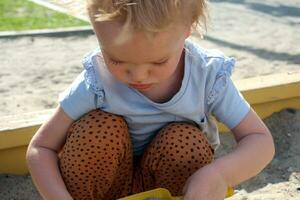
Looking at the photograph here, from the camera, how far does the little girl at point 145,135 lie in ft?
4.71

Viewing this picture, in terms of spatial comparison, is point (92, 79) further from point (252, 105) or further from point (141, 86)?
point (252, 105)

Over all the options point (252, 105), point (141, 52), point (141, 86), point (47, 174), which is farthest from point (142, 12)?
point (252, 105)

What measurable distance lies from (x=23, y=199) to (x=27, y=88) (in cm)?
101

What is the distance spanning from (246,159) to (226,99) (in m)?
0.17

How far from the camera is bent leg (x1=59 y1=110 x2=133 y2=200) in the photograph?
1.44 m

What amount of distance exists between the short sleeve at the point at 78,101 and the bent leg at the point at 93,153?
0.8 inches

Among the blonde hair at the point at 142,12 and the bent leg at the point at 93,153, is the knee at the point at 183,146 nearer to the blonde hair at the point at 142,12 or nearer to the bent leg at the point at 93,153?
the bent leg at the point at 93,153

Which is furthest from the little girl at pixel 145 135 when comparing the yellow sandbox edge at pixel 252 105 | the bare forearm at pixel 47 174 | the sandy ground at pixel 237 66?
the yellow sandbox edge at pixel 252 105

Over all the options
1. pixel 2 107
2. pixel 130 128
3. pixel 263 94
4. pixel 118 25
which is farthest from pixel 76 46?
pixel 118 25

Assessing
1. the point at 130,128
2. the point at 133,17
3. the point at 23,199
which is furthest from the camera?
the point at 23,199

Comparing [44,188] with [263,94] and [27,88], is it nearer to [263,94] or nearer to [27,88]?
[263,94]

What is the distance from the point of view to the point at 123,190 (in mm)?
1554

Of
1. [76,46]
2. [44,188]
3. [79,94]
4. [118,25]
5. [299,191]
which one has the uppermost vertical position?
[118,25]

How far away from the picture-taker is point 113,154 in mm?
1457
